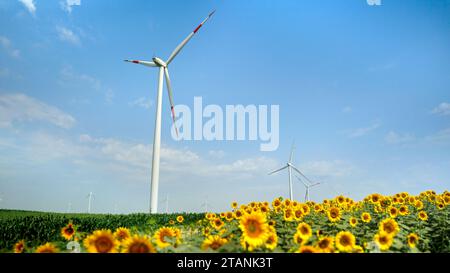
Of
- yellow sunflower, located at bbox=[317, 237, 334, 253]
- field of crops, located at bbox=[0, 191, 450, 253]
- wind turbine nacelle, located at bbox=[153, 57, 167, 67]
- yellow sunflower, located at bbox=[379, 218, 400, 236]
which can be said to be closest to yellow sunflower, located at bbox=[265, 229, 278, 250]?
field of crops, located at bbox=[0, 191, 450, 253]

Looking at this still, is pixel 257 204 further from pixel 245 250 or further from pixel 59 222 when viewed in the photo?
pixel 59 222

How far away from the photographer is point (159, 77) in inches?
1099

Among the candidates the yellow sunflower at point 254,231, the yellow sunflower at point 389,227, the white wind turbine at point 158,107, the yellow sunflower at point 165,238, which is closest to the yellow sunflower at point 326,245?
the yellow sunflower at point 254,231

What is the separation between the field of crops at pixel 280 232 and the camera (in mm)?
4012

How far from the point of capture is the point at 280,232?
6.00m

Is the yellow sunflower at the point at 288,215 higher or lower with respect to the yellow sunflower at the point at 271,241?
higher

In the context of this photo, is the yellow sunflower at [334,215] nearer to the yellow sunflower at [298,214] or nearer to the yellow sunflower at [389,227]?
the yellow sunflower at [298,214]

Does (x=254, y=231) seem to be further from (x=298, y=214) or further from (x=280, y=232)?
(x=298, y=214)

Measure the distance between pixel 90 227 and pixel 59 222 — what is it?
1.37 m

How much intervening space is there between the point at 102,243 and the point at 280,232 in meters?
3.41

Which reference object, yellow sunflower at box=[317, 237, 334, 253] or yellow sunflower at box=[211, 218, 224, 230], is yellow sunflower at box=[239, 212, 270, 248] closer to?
yellow sunflower at box=[317, 237, 334, 253]
